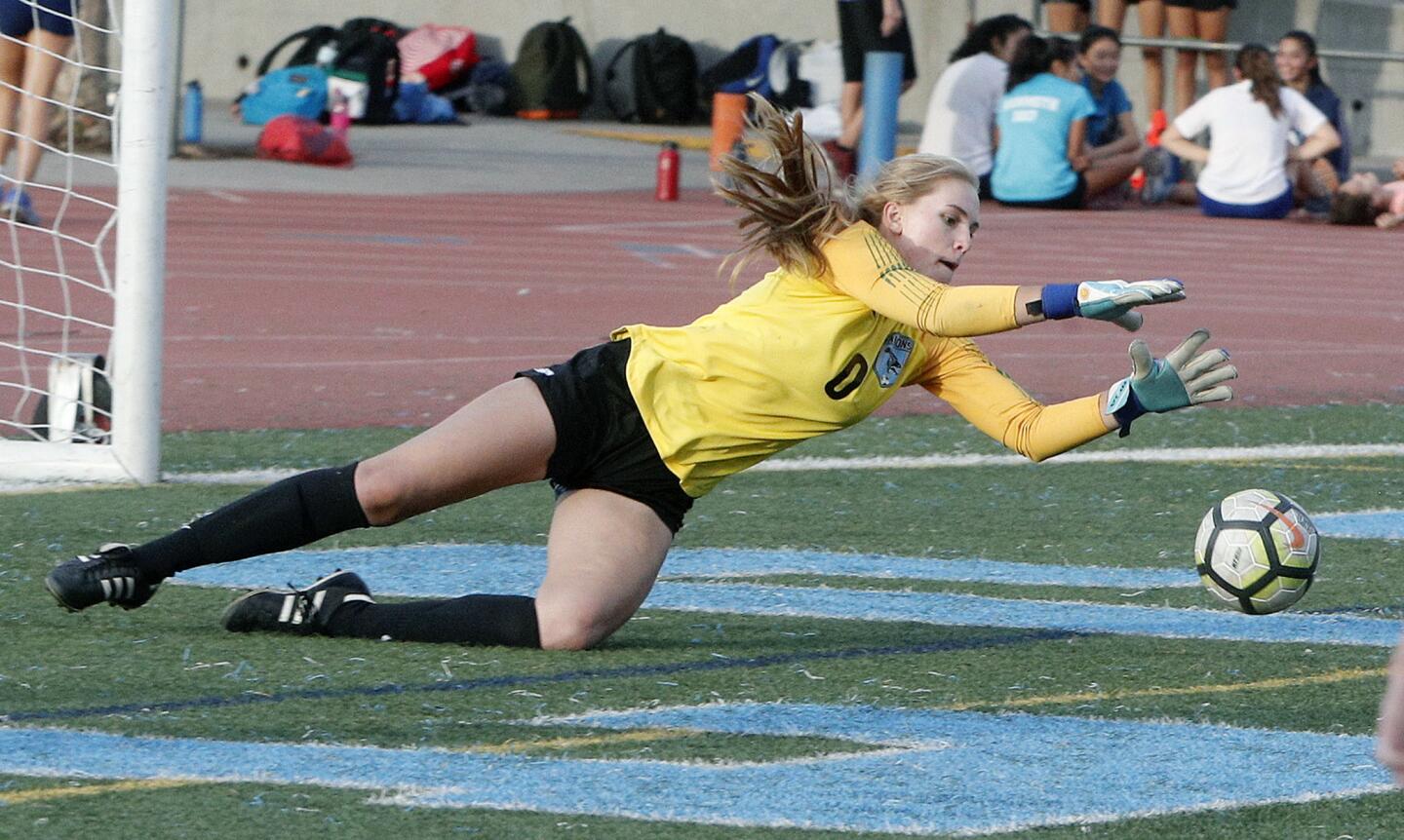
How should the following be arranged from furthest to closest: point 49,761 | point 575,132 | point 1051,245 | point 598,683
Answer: point 575,132, point 1051,245, point 598,683, point 49,761

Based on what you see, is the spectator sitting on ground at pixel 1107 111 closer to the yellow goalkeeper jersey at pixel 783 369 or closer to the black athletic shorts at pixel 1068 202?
the black athletic shorts at pixel 1068 202

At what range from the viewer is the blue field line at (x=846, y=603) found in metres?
4.98

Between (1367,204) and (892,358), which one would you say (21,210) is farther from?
(1367,204)

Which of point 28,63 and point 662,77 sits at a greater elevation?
point 662,77

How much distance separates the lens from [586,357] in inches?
188

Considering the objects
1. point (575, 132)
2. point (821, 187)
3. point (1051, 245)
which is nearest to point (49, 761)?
point (821, 187)

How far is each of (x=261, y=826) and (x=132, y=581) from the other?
57.6 inches

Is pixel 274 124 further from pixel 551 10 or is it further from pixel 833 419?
pixel 833 419

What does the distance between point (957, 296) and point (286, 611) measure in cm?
164

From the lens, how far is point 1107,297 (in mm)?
4137

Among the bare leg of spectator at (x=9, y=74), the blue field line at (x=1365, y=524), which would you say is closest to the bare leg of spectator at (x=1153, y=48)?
the bare leg of spectator at (x=9, y=74)

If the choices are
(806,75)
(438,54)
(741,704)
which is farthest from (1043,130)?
(741,704)

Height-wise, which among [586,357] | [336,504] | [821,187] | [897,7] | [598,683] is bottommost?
[598,683]

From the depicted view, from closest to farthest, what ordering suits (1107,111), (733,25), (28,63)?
(28,63) < (1107,111) < (733,25)
